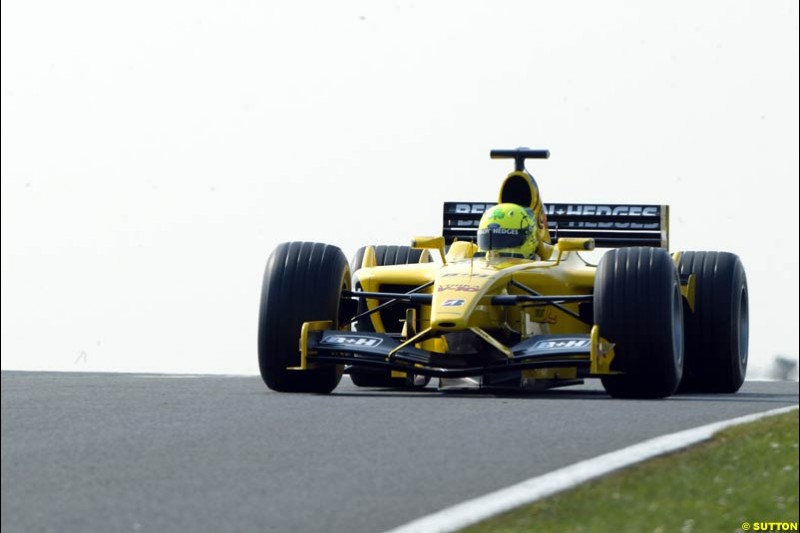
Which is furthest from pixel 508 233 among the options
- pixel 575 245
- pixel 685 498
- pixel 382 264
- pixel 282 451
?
pixel 685 498

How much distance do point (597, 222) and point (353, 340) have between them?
5184 millimetres

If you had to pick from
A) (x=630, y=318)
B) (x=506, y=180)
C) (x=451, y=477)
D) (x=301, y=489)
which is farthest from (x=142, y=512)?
(x=506, y=180)

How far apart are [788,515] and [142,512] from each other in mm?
2816

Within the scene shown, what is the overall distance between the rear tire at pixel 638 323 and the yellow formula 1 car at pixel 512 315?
12mm

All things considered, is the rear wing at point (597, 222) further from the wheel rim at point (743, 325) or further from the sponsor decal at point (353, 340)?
the sponsor decal at point (353, 340)

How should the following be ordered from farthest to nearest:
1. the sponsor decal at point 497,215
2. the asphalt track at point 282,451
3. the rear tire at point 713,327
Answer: the rear tire at point 713,327, the sponsor decal at point 497,215, the asphalt track at point 282,451

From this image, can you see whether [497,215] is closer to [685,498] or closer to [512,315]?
[512,315]

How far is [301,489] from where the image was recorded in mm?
7656

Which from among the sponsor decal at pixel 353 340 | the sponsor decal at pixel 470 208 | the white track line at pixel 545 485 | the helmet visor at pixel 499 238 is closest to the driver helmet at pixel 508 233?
the helmet visor at pixel 499 238

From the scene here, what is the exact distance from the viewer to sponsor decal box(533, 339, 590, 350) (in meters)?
13.6

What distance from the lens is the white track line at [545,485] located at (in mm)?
6762

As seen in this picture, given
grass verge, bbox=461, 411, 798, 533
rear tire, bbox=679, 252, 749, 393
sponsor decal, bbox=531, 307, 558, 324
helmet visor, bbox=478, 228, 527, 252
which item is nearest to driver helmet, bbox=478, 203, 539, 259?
helmet visor, bbox=478, 228, 527, 252

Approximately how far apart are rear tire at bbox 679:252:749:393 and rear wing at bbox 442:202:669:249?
2.13 metres

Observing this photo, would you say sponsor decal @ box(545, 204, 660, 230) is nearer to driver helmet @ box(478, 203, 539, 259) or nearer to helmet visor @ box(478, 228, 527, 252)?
driver helmet @ box(478, 203, 539, 259)
